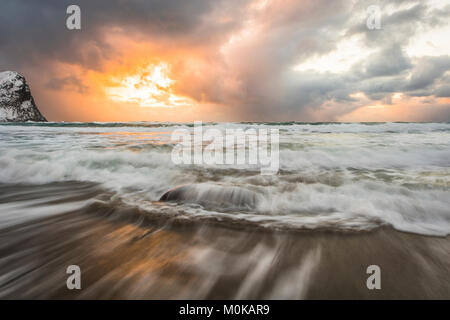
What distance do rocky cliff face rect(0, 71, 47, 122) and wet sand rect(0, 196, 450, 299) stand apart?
300 feet

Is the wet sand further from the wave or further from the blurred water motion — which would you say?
the wave

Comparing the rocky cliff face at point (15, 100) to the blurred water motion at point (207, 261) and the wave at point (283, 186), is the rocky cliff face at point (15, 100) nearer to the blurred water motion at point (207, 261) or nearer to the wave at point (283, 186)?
the wave at point (283, 186)

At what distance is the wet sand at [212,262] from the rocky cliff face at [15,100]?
3599 inches

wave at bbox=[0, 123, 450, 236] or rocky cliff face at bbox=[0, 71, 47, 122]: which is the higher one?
rocky cliff face at bbox=[0, 71, 47, 122]

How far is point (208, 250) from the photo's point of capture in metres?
1.89

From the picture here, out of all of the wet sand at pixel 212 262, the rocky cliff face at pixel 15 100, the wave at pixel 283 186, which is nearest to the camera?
the wet sand at pixel 212 262

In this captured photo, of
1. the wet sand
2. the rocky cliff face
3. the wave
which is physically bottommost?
the wet sand

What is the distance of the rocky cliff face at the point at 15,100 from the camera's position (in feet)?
211

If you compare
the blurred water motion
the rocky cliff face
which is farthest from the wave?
the rocky cliff face

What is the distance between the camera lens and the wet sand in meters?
1.40

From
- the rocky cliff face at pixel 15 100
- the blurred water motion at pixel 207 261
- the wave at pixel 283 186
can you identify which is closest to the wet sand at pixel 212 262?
the blurred water motion at pixel 207 261

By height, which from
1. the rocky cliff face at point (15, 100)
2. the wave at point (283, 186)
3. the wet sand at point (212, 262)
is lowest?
the wet sand at point (212, 262)

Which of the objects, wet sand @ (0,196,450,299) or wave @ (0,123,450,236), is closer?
wet sand @ (0,196,450,299)
